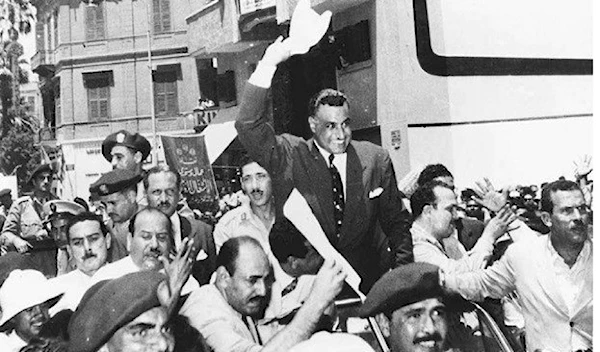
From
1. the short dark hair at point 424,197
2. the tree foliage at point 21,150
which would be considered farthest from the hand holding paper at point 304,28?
the tree foliage at point 21,150

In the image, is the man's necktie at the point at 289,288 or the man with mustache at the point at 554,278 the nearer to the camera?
the man with mustache at the point at 554,278

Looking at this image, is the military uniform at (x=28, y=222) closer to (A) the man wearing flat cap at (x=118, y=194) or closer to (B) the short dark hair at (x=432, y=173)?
(A) the man wearing flat cap at (x=118, y=194)

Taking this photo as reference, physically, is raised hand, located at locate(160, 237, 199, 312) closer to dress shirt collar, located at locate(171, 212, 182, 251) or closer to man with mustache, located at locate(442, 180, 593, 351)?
man with mustache, located at locate(442, 180, 593, 351)

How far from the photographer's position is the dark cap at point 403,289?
241cm

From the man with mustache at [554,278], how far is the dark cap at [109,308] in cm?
114

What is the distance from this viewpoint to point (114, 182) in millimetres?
3773

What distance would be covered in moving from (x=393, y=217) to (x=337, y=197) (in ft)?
0.94

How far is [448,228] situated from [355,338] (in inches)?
81.5

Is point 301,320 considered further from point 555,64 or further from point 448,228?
point 555,64

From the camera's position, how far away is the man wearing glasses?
3.28 metres

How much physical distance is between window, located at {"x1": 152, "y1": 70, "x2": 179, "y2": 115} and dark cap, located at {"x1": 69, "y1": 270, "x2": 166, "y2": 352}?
3130 mm

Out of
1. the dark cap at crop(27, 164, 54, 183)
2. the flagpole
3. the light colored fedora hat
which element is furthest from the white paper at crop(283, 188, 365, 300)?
the dark cap at crop(27, 164, 54, 183)

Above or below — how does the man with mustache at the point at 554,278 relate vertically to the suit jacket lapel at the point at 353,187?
below

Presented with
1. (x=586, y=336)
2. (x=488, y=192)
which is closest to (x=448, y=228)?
(x=488, y=192)
